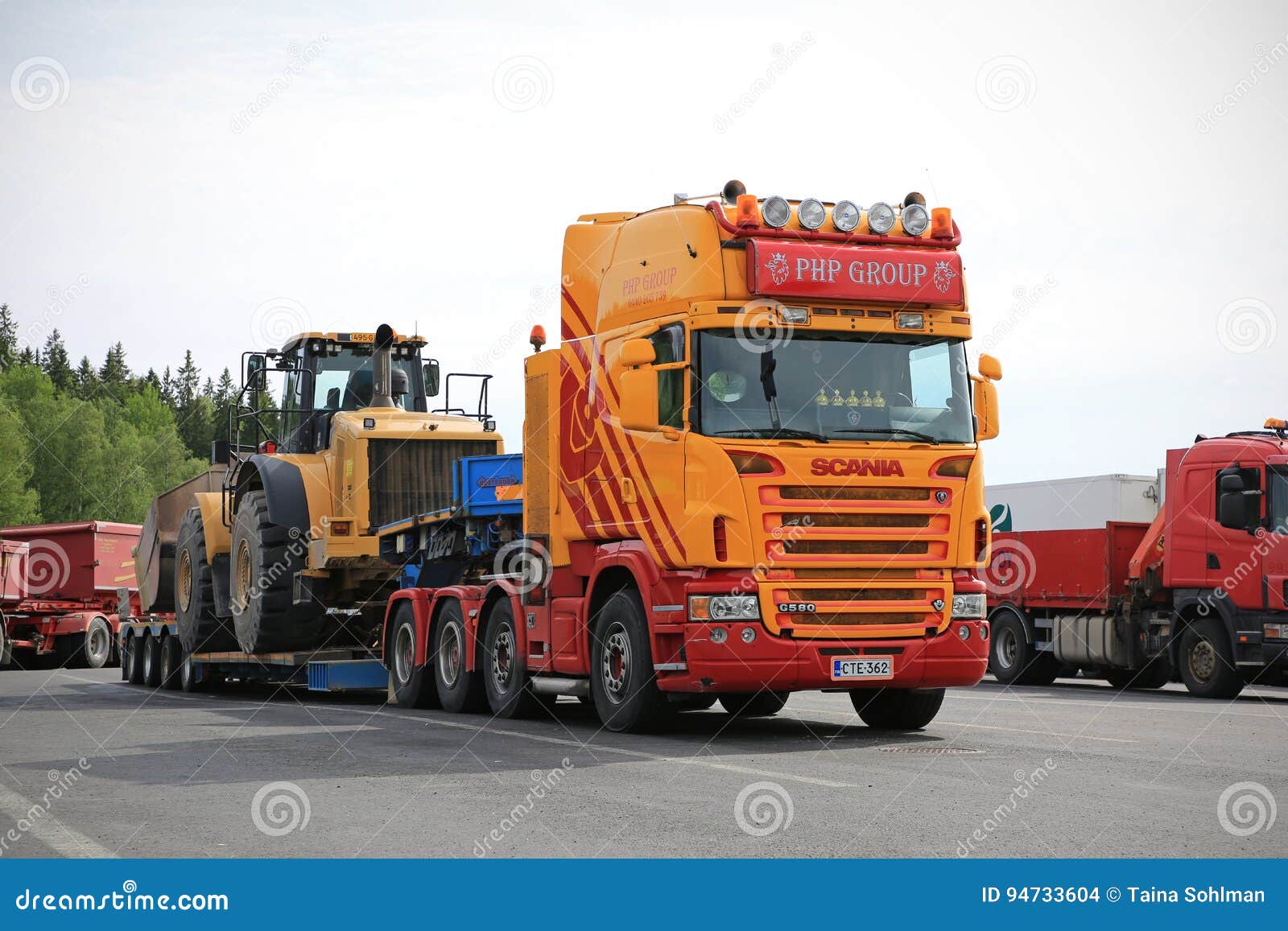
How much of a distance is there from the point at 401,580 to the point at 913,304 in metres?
8.09

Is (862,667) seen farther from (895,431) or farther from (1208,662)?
(1208,662)

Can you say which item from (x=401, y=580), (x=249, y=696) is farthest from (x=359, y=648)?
(x=249, y=696)

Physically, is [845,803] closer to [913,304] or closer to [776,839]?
[776,839]

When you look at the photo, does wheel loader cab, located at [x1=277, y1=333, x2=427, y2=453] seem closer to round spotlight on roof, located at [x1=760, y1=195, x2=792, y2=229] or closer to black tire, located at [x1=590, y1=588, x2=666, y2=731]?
black tire, located at [x1=590, y1=588, x2=666, y2=731]

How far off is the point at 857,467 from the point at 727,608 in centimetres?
150

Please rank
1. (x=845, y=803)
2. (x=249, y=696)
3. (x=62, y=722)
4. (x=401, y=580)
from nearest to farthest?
(x=845, y=803) → (x=62, y=722) → (x=401, y=580) → (x=249, y=696)

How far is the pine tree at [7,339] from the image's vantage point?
369 ft

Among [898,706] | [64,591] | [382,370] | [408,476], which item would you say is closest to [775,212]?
[898,706]

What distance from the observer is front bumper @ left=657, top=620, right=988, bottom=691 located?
11.7 m

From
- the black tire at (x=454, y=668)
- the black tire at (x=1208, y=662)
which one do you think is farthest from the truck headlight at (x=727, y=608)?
the black tire at (x=1208, y=662)

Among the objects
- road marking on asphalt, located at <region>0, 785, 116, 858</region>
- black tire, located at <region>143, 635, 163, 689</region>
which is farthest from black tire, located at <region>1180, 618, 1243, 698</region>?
black tire, located at <region>143, 635, 163, 689</region>

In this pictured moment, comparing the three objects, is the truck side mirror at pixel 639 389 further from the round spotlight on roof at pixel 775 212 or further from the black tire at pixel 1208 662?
the black tire at pixel 1208 662

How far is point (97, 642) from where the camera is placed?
3503cm

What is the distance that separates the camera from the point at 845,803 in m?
8.52
